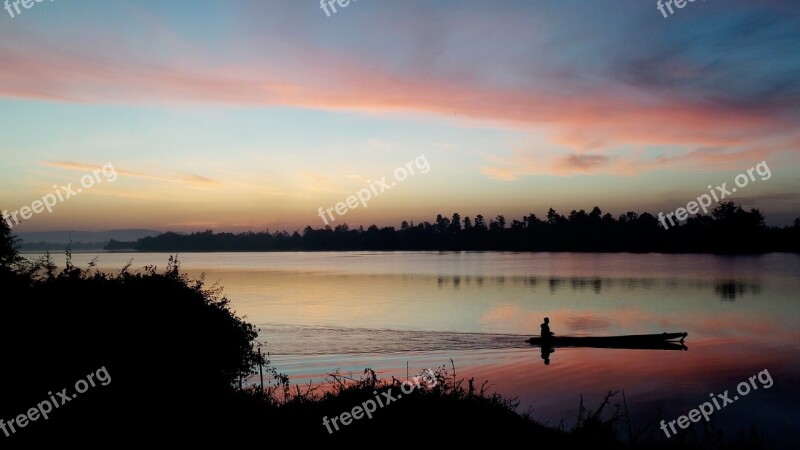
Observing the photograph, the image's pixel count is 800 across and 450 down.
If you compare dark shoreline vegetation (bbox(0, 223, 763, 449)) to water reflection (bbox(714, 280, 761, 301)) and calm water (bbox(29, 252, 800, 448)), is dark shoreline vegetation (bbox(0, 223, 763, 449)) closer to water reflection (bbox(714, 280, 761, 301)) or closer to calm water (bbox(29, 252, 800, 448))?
calm water (bbox(29, 252, 800, 448))

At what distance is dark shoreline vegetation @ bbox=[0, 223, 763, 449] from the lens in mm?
9672

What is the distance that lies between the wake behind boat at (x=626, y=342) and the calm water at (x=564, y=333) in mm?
942

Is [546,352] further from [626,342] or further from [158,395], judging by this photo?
[158,395]

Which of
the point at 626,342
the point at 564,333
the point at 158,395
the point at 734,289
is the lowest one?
the point at 564,333

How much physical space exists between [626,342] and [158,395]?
3013cm

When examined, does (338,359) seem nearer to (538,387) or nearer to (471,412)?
(538,387)

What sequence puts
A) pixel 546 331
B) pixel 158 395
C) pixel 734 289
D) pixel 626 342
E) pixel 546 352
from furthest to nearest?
pixel 734 289 < pixel 626 342 < pixel 546 331 < pixel 546 352 < pixel 158 395

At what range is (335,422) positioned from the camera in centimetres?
1006

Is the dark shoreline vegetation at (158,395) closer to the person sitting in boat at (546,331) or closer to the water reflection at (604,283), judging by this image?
the person sitting in boat at (546,331)

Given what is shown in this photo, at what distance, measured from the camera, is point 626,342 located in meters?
35.8

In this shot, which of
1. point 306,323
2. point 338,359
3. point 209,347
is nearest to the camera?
point 209,347

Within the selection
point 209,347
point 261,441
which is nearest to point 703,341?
point 209,347

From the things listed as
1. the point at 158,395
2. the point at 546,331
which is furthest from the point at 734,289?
the point at 158,395

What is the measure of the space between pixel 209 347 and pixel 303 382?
34.4 ft
